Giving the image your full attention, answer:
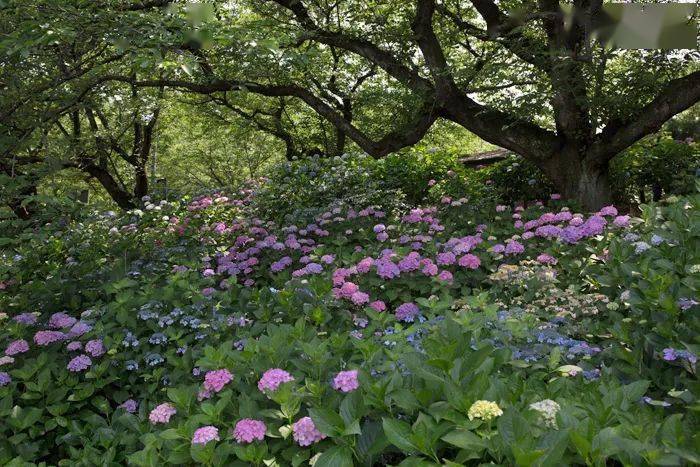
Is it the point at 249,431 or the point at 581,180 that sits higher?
the point at 581,180

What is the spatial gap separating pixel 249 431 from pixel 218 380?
418 millimetres

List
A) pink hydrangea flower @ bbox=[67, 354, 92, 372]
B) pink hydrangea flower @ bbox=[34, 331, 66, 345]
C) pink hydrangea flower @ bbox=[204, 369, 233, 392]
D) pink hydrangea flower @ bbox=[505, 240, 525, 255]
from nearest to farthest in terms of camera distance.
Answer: pink hydrangea flower @ bbox=[204, 369, 233, 392] → pink hydrangea flower @ bbox=[67, 354, 92, 372] → pink hydrangea flower @ bbox=[34, 331, 66, 345] → pink hydrangea flower @ bbox=[505, 240, 525, 255]

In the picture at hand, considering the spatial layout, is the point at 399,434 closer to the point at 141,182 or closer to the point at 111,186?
the point at 111,186

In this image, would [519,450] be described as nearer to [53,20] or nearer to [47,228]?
[53,20]

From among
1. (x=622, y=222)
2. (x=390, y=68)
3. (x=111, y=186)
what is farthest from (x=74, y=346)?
(x=111, y=186)

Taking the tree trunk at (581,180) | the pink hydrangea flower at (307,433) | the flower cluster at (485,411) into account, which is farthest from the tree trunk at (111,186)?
the flower cluster at (485,411)

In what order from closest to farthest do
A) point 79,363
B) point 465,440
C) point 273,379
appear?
point 465,440 < point 273,379 < point 79,363

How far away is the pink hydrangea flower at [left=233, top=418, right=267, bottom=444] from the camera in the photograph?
175 centimetres

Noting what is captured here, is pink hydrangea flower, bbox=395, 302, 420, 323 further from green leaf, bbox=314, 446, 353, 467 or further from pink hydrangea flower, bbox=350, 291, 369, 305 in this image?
green leaf, bbox=314, 446, 353, 467

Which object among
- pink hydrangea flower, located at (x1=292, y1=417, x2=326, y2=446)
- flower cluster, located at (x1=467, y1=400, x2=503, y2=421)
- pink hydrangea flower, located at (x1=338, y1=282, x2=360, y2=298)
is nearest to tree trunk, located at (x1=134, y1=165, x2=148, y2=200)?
pink hydrangea flower, located at (x1=338, y1=282, x2=360, y2=298)

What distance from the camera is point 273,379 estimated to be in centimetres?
192

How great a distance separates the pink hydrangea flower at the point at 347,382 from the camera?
183 cm

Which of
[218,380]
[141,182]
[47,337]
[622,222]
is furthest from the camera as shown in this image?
[141,182]

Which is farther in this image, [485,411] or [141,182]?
[141,182]
